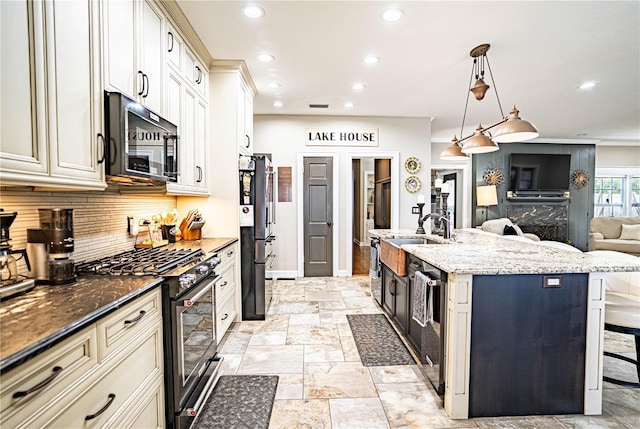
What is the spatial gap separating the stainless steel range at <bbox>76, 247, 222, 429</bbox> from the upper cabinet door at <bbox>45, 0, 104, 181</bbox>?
0.55 meters

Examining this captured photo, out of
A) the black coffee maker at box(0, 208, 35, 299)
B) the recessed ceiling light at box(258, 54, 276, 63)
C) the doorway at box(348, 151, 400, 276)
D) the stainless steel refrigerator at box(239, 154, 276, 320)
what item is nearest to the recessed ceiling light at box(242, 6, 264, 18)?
the recessed ceiling light at box(258, 54, 276, 63)

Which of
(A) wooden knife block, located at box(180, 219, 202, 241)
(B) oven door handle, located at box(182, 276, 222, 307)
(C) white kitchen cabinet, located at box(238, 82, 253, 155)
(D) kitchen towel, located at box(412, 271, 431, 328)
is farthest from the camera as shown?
(C) white kitchen cabinet, located at box(238, 82, 253, 155)

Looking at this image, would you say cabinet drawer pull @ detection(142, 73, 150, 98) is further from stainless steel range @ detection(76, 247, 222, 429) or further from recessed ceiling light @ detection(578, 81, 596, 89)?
recessed ceiling light @ detection(578, 81, 596, 89)

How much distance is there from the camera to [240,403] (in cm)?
209

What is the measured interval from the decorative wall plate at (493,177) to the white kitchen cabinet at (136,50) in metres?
7.34

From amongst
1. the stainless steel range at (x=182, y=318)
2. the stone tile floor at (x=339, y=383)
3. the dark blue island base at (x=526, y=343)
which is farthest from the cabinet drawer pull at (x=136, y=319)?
the dark blue island base at (x=526, y=343)

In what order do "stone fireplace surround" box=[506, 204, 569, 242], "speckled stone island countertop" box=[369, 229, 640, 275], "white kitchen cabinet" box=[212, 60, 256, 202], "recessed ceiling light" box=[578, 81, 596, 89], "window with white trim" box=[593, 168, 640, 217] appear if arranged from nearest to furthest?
"speckled stone island countertop" box=[369, 229, 640, 275] → "white kitchen cabinet" box=[212, 60, 256, 202] → "recessed ceiling light" box=[578, 81, 596, 89] → "stone fireplace surround" box=[506, 204, 569, 242] → "window with white trim" box=[593, 168, 640, 217]

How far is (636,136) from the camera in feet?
24.0

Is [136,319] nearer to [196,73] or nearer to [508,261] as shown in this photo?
[508,261]

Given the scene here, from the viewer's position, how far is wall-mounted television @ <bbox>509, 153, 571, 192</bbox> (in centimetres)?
766

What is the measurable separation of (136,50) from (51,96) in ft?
2.85

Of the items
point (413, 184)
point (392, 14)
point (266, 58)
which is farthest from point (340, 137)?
point (392, 14)

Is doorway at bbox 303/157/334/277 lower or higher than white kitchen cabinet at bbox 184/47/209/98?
lower

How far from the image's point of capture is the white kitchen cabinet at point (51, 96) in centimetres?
114
